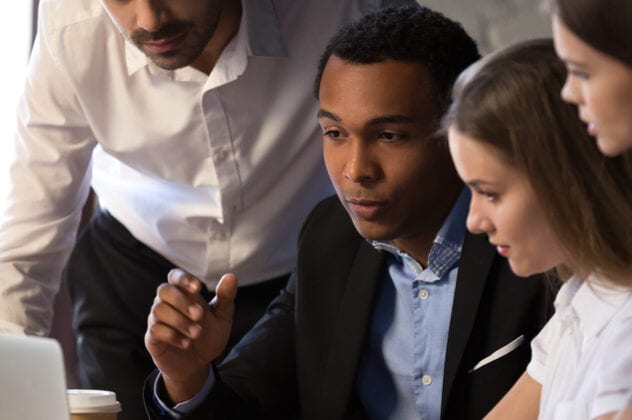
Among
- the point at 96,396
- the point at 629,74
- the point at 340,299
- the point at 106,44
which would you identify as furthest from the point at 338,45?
the point at 629,74

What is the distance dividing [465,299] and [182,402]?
0.43m

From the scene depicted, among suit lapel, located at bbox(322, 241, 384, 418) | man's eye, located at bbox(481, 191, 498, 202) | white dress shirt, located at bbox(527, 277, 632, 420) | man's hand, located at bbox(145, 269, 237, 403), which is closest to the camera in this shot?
white dress shirt, located at bbox(527, 277, 632, 420)

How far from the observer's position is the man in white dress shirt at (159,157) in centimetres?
216

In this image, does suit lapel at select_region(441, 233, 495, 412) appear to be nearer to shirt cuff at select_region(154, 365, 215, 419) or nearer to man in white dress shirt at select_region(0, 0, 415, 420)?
shirt cuff at select_region(154, 365, 215, 419)

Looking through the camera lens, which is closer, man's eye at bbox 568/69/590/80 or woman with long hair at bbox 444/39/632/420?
man's eye at bbox 568/69/590/80

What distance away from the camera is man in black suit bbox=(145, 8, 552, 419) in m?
1.73

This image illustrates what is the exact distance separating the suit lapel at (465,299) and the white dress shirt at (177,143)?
52cm

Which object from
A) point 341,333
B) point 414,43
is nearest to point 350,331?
point 341,333

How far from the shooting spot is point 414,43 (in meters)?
1.81

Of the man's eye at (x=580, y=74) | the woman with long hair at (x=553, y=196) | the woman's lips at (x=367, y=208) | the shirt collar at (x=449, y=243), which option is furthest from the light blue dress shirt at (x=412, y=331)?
the man's eye at (x=580, y=74)

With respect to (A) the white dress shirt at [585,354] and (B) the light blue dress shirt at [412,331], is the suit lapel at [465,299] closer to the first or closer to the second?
(B) the light blue dress shirt at [412,331]

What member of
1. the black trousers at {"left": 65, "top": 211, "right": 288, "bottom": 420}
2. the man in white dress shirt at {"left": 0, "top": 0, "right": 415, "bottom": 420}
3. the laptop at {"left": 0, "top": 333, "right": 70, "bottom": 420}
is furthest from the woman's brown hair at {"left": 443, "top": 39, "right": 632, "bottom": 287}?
the black trousers at {"left": 65, "top": 211, "right": 288, "bottom": 420}

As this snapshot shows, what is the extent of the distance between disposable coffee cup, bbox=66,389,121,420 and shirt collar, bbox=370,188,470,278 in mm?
534

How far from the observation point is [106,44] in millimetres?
2199
